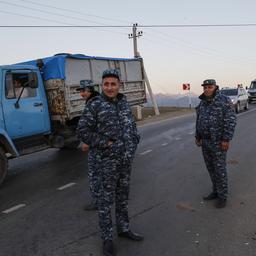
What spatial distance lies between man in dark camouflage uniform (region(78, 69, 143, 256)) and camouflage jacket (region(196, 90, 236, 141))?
176 cm

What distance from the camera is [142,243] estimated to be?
444 centimetres

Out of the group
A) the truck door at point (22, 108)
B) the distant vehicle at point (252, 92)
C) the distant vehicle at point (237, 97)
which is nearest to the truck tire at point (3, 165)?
the truck door at point (22, 108)

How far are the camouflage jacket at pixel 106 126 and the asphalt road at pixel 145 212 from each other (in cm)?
115

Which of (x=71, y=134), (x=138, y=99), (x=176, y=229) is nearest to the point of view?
(x=176, y=229)

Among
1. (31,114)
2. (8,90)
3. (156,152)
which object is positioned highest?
(8,90)

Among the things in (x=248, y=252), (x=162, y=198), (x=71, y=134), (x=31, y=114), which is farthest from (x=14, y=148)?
(x=248, y=252)

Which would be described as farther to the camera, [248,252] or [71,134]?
[71,134]

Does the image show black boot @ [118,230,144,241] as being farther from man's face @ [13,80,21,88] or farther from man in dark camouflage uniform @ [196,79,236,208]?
man's face @ [13,80,21,88]

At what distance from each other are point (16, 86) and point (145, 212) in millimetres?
4125

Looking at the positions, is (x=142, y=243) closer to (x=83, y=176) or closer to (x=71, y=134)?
(x=83, y=176)

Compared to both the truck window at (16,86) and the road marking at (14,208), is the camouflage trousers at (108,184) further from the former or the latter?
the truck window at (16,86)

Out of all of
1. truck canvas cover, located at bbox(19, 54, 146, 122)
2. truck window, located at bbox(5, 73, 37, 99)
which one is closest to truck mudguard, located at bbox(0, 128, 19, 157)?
truck window, located at bbox(5, 73, 37, 99)

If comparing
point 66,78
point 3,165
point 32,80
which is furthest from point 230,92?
point 3,165

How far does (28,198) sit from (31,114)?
237cm
